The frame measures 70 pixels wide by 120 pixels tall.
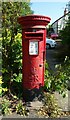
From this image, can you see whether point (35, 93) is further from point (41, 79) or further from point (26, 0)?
point (26, 0)

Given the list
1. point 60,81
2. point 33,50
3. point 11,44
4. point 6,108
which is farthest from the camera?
point 11,44

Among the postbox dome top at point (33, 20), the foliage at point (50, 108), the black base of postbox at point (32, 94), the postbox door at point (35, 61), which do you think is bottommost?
the foliage at point (50, 108)

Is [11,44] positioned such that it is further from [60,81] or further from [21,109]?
[21,109]

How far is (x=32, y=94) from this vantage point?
Result: 5566 mm

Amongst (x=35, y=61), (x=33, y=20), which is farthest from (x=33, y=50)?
→ (x=33, y=20)

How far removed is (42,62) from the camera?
219 inches

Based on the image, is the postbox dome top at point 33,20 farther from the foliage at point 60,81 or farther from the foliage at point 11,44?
the foliage at point 60,81

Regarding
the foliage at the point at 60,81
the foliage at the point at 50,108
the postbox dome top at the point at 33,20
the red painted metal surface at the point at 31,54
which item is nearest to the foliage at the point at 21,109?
the foliage at the point at 50,108

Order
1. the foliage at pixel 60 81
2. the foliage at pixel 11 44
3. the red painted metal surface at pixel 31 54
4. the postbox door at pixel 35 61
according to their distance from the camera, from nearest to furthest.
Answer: the red painted metal surface at pixel 31 54
the postbox door at pixel 35 61
the foliage at pixel 60 81
the foliage at pixel 11 44

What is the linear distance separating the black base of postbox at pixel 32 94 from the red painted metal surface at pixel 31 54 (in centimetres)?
7

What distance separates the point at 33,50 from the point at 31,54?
9 cm

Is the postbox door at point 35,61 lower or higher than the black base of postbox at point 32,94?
higher

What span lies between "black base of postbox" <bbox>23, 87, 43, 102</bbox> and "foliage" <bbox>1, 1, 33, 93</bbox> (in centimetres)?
52

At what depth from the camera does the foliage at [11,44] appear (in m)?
6.11
